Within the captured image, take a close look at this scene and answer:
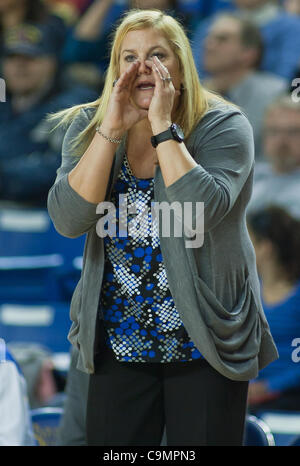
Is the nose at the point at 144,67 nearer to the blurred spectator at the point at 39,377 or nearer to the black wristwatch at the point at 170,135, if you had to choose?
the black wristwatch at the point at 170,135

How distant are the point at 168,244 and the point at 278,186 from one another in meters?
1.72

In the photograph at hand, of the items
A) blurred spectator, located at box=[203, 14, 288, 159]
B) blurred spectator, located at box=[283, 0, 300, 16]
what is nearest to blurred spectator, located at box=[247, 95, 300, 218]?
blurred spectator, located at box=[203, 14, 288, 159]

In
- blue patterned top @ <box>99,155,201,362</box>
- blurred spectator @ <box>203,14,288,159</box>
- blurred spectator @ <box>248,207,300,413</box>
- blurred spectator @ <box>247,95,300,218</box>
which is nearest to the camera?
blue patterned top @ <box>99,155,201,362</box>

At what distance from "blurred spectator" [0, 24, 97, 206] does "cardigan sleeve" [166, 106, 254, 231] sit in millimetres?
1983

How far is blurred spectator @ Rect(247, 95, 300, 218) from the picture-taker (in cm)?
290

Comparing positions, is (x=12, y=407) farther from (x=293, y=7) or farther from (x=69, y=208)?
(x=293, y=7)

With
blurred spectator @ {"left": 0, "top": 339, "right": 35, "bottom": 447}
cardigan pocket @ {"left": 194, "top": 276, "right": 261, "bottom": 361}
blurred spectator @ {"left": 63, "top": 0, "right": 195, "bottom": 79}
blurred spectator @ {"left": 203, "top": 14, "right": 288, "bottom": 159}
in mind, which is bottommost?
blurred spectator @ {"left": 0, "top": 339, "right": 35, "bottom": 447}

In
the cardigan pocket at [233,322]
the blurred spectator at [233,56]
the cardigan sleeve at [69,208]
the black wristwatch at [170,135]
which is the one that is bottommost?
the cardigan pocket at [233,322]

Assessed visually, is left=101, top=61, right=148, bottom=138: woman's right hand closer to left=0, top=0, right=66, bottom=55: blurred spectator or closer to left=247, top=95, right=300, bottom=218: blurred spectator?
left=247, top=95, right=300, bottom=218: blurred spectator

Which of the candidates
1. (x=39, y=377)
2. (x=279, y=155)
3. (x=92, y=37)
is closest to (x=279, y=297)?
(x=279, y=155)

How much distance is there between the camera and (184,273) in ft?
4.10

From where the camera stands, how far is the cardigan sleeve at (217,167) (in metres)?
1.19

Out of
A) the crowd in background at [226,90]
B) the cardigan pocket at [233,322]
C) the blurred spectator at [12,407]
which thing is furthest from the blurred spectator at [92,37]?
the cardigan pocket at [233,322]

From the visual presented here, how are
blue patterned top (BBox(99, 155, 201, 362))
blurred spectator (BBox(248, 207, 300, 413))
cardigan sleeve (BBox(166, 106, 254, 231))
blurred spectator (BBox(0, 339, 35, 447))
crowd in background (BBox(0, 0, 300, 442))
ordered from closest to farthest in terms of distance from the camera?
cardigan sleeve (BBox(166, 106, 254, 231)) → blue patterned top (BBox(99, 155, 201, 362)) → blurred spectator (BBox(0, 339, 35, 447)) → blurred spectator (BBox(248, 207, 300, 413)) → crowd in background (BBox(0, 0, 300, 442))
